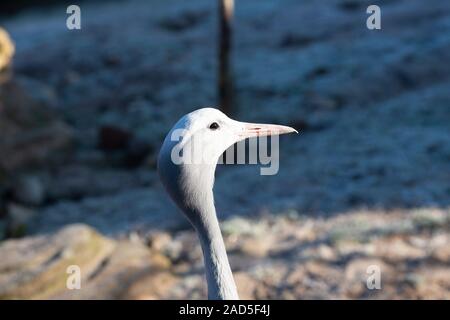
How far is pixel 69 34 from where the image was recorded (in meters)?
11.1

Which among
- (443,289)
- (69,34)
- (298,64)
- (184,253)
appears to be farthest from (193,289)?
(69,34)

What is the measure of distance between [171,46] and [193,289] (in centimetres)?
638

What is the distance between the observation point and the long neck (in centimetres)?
232

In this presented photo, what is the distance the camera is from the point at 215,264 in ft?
7.63

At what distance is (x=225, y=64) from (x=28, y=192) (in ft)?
8.40

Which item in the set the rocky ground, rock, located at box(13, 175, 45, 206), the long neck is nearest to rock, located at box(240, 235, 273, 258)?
the rocky ground

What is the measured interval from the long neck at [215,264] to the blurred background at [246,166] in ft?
6.05

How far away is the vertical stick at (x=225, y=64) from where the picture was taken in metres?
7.15

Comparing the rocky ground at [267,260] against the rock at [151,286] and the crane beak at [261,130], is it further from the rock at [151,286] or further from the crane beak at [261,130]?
the crane beak at [261,130]

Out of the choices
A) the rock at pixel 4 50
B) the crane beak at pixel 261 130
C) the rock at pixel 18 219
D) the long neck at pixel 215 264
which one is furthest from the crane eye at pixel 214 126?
the rock at pixel 4 50

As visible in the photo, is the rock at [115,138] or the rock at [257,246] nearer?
the rock at [257,246]

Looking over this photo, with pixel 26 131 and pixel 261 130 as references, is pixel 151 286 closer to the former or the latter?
pixel 261 130

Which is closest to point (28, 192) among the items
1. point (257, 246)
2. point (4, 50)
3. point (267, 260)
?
point (4, 50)

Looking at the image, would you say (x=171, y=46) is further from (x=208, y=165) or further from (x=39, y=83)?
(x=208, y=165)
